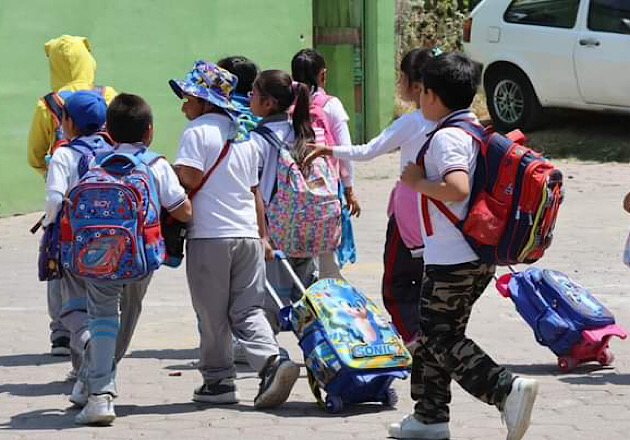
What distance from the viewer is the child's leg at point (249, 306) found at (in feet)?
22.1

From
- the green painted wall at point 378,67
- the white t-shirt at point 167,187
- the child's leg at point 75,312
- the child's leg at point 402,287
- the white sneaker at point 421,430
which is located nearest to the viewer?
the white sneaker at point 421,430

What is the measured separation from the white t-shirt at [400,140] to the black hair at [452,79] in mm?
934

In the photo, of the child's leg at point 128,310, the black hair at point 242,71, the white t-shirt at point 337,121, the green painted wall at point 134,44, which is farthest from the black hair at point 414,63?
the green painted wall at point 134,44

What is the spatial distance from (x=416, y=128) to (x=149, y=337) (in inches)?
93.0

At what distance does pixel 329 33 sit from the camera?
55.6 feet

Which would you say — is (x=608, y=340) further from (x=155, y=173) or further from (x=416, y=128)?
(x=155, y=173)

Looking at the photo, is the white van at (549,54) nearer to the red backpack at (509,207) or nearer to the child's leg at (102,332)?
the red backpack at (509,207)

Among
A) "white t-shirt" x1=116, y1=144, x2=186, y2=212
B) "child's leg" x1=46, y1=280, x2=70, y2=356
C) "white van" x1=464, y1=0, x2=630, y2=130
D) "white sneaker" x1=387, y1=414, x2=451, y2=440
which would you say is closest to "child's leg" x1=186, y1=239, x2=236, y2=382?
"white t-shirt" x1=116, y1=144, x2=186, y2=212

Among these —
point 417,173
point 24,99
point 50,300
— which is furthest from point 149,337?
point 24,99

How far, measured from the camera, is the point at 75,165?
6859 millimetres

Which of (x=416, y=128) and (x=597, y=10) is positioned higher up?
(x=416, y=128)

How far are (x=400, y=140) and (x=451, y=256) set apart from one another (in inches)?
55.3

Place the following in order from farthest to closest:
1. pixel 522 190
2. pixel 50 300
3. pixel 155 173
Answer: pixel 50 300
pixel 155 173
pixel 522 190

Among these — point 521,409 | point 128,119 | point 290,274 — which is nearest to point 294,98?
point 290,274
